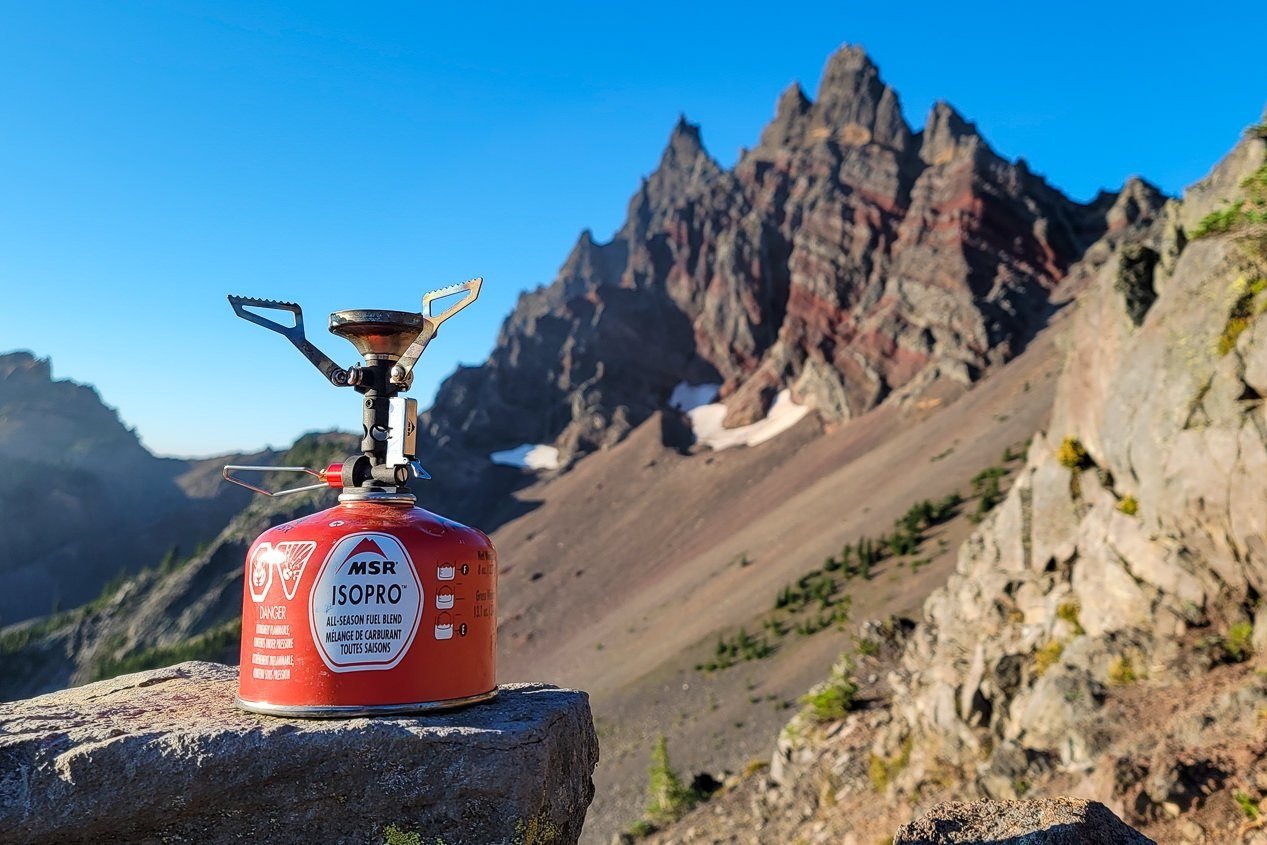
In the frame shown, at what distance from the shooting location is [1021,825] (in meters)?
4.30

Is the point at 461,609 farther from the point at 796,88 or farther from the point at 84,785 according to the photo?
the point at 796,88

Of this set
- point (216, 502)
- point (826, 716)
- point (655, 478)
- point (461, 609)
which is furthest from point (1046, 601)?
point (216, 502)

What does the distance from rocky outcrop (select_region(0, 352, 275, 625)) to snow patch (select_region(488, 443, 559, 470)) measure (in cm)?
4539

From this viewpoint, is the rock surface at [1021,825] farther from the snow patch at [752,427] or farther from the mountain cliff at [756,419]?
the snow patch at [752,427]

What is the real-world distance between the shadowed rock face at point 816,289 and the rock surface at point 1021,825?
86219 millimetres

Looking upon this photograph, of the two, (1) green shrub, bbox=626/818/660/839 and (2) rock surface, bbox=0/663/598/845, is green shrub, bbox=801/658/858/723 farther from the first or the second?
(2) rock surface, bbox=0/663/598/845

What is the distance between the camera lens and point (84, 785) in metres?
3.29

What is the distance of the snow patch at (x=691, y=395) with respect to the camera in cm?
12231

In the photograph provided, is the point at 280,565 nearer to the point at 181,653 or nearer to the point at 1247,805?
the point at 1247,805

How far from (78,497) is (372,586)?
17872 cm

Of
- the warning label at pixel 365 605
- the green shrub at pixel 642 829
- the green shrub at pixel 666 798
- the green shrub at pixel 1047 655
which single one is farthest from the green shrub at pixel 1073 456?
the warning label at pixel 365 605

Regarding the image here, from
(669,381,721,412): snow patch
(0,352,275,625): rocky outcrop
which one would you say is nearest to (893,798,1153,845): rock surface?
(669,381,721,412): snow patch

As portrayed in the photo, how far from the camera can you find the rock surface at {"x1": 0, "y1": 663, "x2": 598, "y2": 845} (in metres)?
3.30

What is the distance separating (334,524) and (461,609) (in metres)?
0.74
